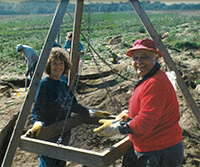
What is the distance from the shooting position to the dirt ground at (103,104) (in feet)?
12.6

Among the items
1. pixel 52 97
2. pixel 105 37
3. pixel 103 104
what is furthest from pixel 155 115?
pixel 105 37

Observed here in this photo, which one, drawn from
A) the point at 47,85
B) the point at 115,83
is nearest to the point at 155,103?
the point at 47,85

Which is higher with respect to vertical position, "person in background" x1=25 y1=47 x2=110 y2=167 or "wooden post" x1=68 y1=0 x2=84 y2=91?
"wooden post" x1=68 y1=0 x2=84 y2=91

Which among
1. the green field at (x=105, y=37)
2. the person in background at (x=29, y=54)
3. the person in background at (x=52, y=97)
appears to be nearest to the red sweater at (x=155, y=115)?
the person in background at (x=52, y=97)

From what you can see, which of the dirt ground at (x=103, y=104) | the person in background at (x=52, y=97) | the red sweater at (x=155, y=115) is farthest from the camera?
the dirt ground at (x=103, y=104)

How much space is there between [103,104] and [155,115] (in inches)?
127

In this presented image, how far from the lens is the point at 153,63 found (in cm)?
214

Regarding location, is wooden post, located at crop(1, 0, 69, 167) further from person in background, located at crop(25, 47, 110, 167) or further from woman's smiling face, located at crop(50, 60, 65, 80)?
woman's smiling face, located at crop(50, 60, 65, 80)

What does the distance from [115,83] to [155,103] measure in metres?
4.25

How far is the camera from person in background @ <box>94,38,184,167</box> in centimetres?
197

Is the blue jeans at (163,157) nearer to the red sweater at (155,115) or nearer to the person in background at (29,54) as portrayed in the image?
the red sweater at (155,115)

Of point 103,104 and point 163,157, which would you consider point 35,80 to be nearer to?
point 163,157

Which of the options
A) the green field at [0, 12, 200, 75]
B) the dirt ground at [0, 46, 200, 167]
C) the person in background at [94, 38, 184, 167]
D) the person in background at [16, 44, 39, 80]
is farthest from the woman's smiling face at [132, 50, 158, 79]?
the person in background at [16, 44, 39, 80]

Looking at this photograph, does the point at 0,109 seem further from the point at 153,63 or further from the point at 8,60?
the point at 8,60
